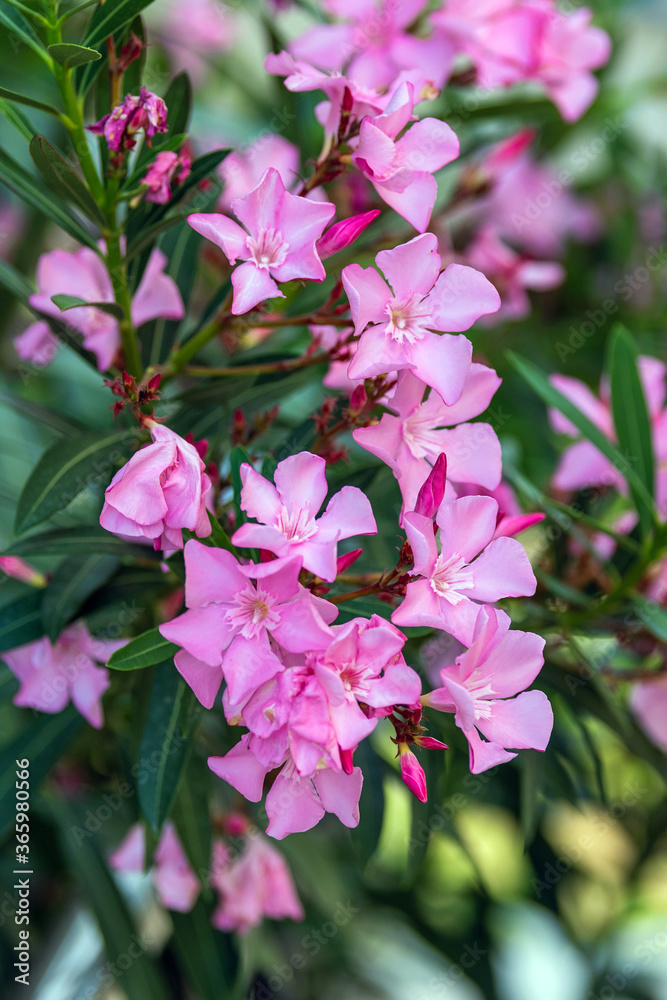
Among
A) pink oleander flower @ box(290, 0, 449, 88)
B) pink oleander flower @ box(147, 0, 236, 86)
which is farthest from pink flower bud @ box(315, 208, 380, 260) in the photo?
pink oleander flower @ box(147, 0, 236, 86)

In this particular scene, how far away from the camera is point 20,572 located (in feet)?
2.52

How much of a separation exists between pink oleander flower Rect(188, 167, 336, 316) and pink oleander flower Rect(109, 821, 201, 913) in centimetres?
71

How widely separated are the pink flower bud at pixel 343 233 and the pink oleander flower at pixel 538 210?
3.22 feet

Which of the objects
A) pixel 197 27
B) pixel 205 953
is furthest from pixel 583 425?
pixel 197 27

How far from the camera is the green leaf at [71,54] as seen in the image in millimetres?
544

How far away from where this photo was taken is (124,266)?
665mm

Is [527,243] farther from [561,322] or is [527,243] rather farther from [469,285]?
[469,285]

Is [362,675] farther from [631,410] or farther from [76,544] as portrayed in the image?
[631,410]

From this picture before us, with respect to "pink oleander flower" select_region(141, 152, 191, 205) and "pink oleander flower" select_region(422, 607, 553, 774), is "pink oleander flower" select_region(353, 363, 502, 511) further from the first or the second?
"pink oleander flower" select_region(141, 152, 191, 205)

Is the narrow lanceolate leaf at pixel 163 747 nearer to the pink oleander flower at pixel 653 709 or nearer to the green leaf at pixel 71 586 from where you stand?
the green leaf at pixel 71 586

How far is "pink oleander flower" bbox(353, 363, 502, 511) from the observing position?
0.56 metres

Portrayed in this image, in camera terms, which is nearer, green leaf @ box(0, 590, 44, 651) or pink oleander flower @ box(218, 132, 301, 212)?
green leaf @ box(0, 590, 44, 651)

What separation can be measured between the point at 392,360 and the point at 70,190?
11.7 inches

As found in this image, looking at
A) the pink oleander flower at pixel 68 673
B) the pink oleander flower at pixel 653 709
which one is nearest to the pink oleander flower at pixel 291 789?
the pink oleander flower at pixel 68 673
